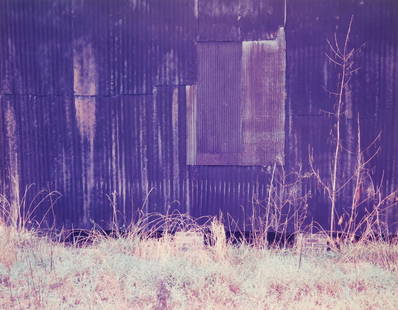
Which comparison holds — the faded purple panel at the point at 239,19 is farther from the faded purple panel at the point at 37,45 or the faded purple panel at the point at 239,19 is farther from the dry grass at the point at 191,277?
the dry grass at the point at 191,277

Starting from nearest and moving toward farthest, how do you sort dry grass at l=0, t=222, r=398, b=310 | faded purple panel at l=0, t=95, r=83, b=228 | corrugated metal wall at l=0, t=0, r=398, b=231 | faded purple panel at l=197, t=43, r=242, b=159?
1. dry grass at l=0, t=222, r=398, b=310
2. corrugated metal wall at l=0, t=0, r=398, b=231
3. faded purple panel at l=197, t=43, r=242, b=159
4. faded purple panel at l=0, t=95, r=83, b=228

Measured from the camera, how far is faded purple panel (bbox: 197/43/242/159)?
5754 millimetres

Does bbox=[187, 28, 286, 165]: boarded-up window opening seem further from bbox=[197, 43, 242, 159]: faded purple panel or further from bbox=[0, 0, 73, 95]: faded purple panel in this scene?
bbox=[0, 0, 73, 95]: faded purple panel

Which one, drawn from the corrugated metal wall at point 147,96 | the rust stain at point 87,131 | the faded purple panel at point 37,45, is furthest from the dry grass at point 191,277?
the faded purple panel at point 37,45

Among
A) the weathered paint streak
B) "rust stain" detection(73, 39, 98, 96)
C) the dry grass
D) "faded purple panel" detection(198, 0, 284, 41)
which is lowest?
the dry grass

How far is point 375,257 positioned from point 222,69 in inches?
135

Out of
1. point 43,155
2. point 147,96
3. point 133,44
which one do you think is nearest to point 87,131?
point 43,155

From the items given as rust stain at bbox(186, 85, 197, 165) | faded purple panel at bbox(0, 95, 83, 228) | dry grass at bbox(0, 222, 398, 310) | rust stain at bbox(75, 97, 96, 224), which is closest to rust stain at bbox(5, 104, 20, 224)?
faded purple panel at bbox(0, 95, 83, 228)

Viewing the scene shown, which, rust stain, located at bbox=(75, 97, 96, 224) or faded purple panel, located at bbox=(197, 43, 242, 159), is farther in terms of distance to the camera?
rust stain, located at bbox=(75, 97, 96, 224)

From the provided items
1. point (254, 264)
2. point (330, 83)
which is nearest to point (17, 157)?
point (254, 264)

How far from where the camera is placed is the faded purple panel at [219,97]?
575cm

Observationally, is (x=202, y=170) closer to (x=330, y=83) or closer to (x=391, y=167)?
(x=330, y=83)

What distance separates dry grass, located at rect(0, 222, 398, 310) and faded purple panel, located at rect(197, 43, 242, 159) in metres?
1.48

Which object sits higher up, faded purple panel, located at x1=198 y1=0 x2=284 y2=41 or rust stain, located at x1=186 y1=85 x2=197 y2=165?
faded purple panel, located at x1=198 y1=0 x2=284 y2=41
